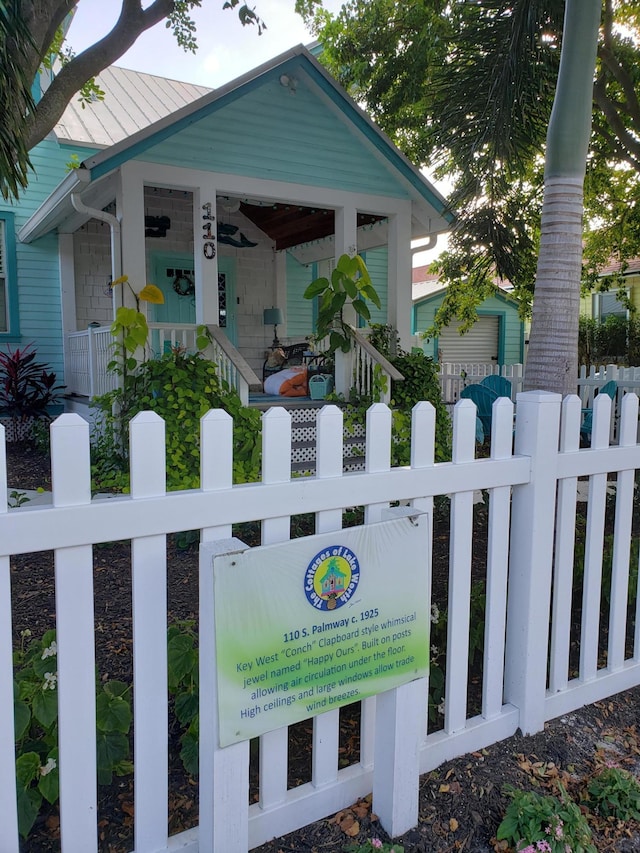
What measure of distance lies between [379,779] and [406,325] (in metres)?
6.77

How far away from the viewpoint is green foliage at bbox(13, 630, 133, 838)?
161 cm

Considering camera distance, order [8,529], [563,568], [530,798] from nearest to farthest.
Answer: [8,529]
[530,798]
[563,568]

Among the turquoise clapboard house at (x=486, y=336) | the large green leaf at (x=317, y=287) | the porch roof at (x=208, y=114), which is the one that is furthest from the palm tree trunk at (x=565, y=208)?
the turquoise clapboard house at (x=486, y=336)

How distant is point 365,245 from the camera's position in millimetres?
9242

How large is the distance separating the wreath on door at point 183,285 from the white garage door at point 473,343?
9897 mm

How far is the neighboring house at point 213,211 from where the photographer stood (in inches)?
254

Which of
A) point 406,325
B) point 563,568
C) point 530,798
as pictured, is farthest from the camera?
point 406,325

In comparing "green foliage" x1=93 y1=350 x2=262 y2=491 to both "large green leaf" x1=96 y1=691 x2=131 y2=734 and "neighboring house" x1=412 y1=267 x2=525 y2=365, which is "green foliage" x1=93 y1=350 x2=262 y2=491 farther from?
"neighboring house" x1=412 y1=267 x2=525 y2=365

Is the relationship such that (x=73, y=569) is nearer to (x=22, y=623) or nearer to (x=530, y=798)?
(x=530, y=798)

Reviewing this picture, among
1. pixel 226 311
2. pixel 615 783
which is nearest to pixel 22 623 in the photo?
pixel 615 783

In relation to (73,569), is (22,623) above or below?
below

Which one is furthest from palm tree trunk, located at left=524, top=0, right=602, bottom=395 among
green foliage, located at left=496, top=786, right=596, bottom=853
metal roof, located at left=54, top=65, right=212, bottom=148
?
metal roof, located at left=54, top=65, right=212, bottom=148

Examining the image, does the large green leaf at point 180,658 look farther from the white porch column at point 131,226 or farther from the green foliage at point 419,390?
the white porch column at point 131,226

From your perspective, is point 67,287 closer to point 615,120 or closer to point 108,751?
point 615,120
